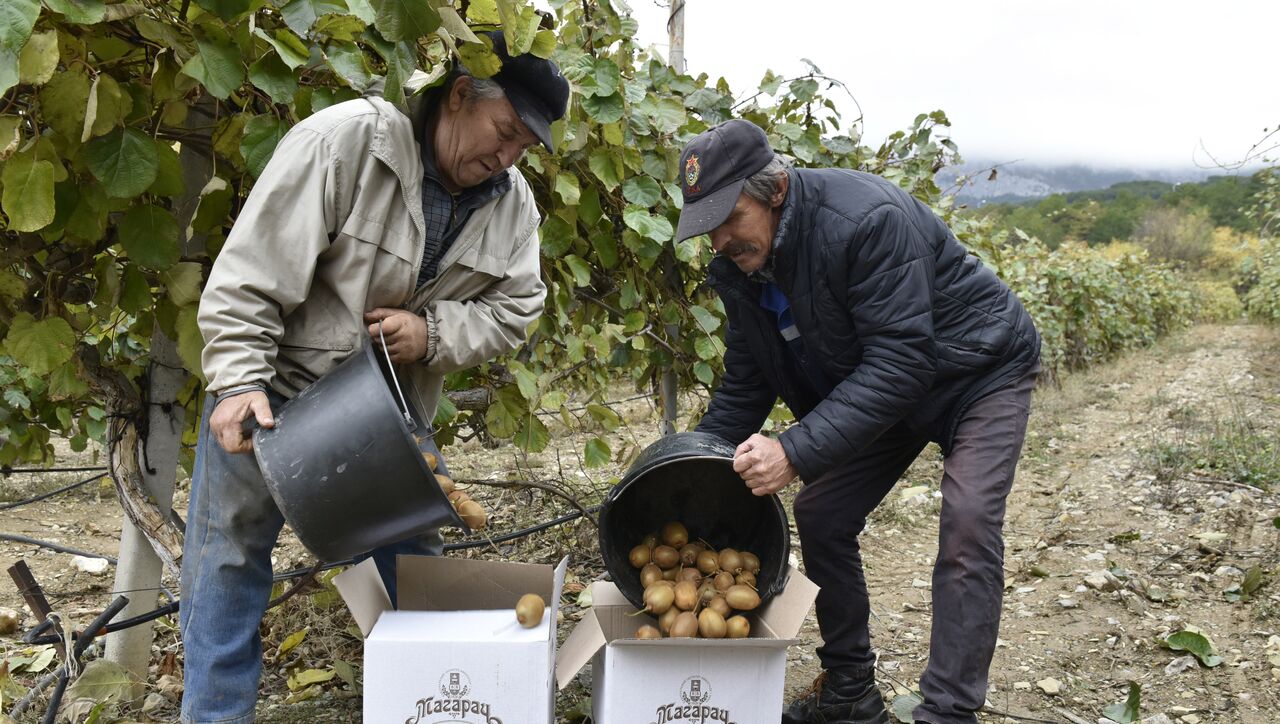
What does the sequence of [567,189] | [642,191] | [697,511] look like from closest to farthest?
1. [697,511]
2. [567,189]
3. [642,191]

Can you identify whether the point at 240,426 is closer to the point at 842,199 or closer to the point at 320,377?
the point at 320,377

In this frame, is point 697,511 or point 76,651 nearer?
point 76,651

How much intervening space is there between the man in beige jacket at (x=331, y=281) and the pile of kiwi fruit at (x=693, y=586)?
68cm

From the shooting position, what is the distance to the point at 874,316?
6.89 feet

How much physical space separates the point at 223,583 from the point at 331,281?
26.3 inches

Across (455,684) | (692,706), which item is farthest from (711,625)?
(455,684)

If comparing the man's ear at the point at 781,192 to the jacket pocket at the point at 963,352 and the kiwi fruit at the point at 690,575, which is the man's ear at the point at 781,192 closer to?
the jacket pocket at the point at 963,352

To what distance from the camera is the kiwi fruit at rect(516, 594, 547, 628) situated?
193cm

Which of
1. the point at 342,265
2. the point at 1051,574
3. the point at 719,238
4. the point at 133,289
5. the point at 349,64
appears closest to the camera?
the point at 342,265

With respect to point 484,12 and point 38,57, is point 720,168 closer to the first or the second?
point 484,12

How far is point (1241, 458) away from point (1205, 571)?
6.33 ft

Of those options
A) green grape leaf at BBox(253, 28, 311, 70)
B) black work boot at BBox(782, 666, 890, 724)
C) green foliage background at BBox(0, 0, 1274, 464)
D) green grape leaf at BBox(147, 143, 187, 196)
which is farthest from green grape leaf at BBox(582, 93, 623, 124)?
black work boot at BBox(782, 666, 890, 724)

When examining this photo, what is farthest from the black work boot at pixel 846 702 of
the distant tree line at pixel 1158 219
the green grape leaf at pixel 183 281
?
the distant tree line at pixel 1158 219

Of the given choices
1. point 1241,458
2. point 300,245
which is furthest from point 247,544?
point 1241,458
